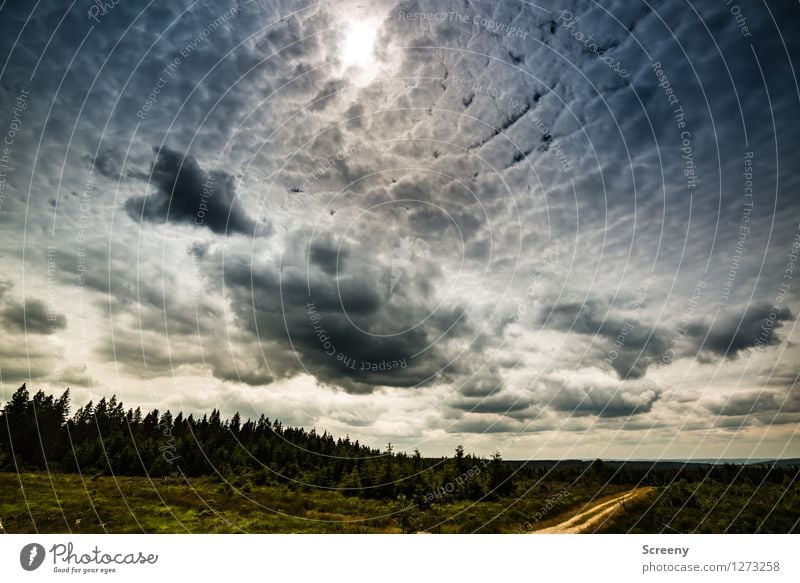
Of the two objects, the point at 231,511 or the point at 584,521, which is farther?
the point at 231,511

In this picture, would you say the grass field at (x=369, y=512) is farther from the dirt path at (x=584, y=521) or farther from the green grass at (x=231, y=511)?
the dirt path at (x=584, y=521)

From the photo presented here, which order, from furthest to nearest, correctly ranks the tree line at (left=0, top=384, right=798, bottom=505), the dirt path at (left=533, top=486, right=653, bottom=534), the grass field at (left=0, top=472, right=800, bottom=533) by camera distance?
the tree line at (left=0, top=384, right=798, bottom=505) < the grass field at (left=0, top=472, right=800, bottom=533) < the dirt path at (left=533, top=486, right=653, bottom=534)

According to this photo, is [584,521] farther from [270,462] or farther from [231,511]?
[270,462]

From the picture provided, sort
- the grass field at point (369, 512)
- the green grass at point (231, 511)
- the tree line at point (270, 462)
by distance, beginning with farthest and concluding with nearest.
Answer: the tree line at point (270, 462), the green grass at point (231, 511), the grass field at point (369, 512)

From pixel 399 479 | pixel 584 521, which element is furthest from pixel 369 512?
pixel 584 521

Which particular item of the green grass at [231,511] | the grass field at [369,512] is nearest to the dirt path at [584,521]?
the grass field at [369,512]

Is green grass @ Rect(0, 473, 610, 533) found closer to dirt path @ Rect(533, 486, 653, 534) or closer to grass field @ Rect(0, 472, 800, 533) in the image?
grass field @ Rect(0, 472, 800, 533)

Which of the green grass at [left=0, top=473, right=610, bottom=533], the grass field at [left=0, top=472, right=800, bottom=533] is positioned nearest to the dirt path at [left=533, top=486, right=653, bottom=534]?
the grass field at [left=0, top=472, right=800, bottom=533]

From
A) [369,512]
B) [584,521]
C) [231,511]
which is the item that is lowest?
[584,521]

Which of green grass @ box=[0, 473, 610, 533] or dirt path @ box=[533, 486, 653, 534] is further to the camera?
green grass @ box=[0, 473, 610, 533]
